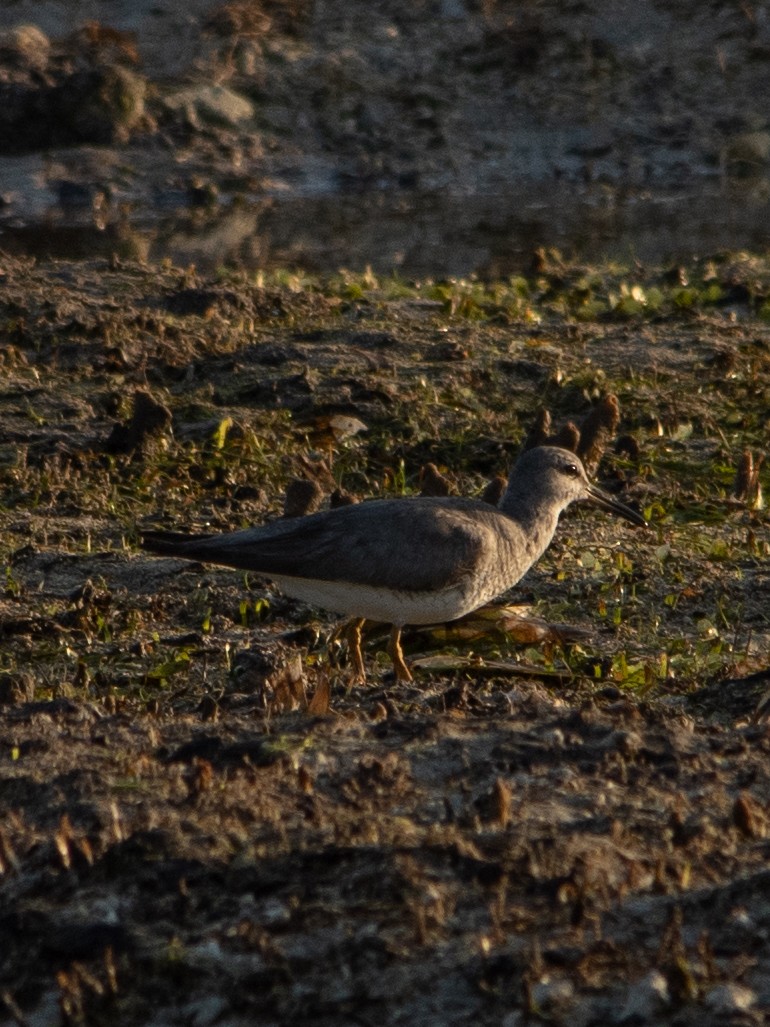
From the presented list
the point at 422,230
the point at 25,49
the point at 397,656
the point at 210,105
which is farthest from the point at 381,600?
the point at 25,49

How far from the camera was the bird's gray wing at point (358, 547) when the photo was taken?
593cm

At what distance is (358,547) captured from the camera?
597 cm

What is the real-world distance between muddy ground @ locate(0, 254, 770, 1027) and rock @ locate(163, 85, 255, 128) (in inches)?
368

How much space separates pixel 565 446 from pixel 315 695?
9.50 feet

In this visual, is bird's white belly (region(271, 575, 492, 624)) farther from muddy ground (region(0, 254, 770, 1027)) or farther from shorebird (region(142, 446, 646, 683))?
muddy ground (region(0, 254, 770, 1027))

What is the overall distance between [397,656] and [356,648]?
0.15m

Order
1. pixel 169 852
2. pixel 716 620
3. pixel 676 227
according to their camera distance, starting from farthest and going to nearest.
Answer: pixel 676 227
pixel 716 620
pixel 169 852

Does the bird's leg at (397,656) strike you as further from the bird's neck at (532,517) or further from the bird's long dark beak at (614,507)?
the bird's long dark beak at (614,507)

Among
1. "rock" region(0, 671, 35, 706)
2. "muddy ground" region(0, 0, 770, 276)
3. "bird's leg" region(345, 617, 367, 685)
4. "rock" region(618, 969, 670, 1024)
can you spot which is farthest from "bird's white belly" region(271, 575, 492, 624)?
"muddy ground" region(0, 0, 770, 276)

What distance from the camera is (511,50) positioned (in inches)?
896

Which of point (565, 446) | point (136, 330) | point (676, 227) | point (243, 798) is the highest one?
point (243, 798)

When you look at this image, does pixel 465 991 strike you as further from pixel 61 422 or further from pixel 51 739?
pixel 61 422

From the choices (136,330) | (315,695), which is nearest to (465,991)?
(315,695)

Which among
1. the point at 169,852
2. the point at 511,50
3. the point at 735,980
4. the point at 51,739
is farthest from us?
the point at 511,50
